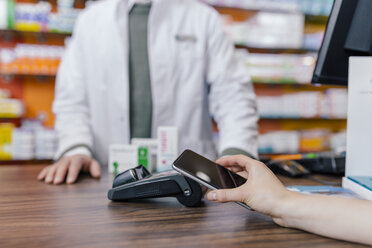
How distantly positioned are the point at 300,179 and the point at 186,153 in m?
0.56

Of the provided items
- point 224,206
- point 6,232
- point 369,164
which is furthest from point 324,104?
point 6,232

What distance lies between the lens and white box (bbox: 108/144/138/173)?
4.08 ft

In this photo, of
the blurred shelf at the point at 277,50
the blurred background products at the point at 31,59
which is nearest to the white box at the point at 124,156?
the blurred background products at the point at 31,59

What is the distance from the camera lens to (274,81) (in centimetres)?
388

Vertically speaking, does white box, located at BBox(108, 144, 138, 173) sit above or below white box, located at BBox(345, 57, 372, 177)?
below

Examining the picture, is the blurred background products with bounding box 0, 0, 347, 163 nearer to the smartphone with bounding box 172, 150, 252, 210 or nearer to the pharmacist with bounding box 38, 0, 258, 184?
the pharmacist with bounding box 38, 0, 258, 184

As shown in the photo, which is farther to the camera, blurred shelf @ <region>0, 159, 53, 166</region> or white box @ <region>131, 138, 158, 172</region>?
blurred shelf @ <region>0, 159, 53, 166</region>

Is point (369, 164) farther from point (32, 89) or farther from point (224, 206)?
point (32, 89)

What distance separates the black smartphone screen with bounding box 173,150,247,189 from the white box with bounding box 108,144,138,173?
462 mm

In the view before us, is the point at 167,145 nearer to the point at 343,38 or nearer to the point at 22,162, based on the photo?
the point at 343,38

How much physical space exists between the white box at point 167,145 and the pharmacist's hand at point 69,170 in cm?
22

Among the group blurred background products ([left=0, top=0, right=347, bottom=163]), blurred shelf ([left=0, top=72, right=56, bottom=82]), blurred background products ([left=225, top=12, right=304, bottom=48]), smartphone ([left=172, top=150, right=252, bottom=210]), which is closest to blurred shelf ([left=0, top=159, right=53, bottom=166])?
blurred background products ([left=0, top=0, right=347, bottom=163])

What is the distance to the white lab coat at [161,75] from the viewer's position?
1.80 metres

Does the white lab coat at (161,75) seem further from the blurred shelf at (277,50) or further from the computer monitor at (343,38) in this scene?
the blurred shelf at (277,50)
